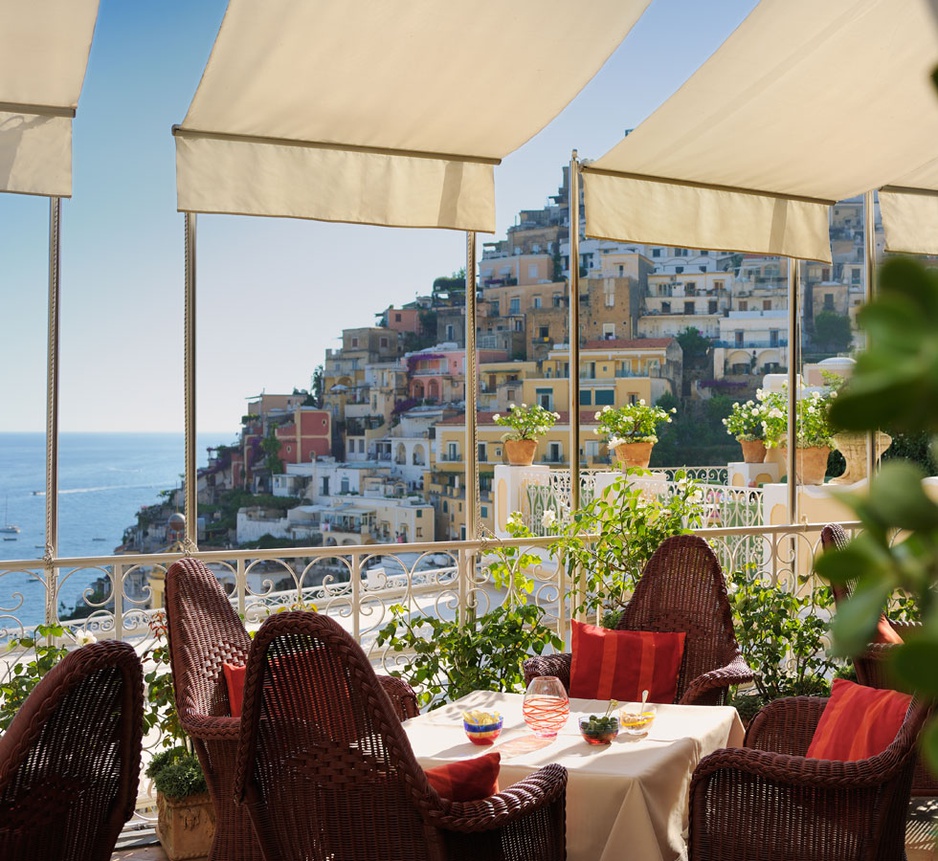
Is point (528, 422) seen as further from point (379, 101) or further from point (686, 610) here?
point (379, 101)

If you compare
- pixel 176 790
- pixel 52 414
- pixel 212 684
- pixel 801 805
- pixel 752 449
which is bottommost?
pixel 176 790

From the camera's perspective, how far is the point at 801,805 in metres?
2.37

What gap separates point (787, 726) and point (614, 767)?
0.70 meters

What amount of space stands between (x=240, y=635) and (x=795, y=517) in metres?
3.02

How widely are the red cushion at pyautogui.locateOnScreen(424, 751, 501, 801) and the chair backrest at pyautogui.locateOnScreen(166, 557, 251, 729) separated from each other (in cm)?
105

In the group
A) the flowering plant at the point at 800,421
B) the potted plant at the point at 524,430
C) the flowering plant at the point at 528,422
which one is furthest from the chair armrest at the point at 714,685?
the flowering plant at the point at 528,422

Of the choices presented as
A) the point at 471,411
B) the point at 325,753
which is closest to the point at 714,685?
the point at 471,411

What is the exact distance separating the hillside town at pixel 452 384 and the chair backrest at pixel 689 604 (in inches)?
1036

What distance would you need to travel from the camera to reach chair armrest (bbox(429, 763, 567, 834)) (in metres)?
2.03

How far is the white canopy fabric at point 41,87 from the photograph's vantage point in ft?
9.38

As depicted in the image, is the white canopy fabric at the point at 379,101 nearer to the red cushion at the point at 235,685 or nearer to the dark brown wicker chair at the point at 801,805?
the red cushion at the point at 235,685

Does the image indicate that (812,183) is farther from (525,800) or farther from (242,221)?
(242,221)

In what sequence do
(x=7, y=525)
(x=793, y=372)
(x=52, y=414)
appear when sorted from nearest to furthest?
(x=52, y=414)
(x=793, y=372)
(x=7, y=525)

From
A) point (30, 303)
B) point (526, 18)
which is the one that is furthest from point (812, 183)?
point (30, 303)
